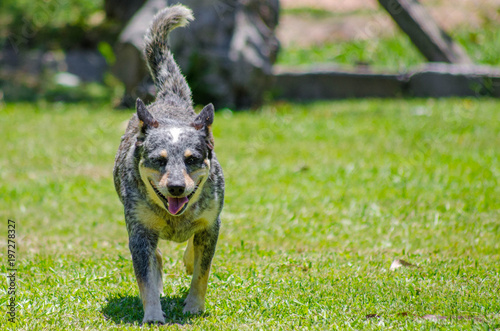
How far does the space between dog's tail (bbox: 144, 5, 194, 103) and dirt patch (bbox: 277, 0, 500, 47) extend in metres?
9.18

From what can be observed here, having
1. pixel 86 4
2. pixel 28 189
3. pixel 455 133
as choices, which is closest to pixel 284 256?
pixel 28 189

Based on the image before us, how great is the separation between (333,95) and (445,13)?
436 cm

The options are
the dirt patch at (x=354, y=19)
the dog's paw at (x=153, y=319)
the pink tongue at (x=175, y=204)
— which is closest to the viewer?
the pink tongue at (x=175, y=204)

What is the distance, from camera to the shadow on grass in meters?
4.06

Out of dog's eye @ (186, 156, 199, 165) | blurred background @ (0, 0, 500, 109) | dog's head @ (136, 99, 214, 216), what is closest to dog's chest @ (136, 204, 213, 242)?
dog's head @ (136, 99, 214, 216)

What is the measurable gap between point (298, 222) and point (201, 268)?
6.95 ft

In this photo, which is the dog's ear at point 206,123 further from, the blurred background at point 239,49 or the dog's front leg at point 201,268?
the blurred background at point 239,49

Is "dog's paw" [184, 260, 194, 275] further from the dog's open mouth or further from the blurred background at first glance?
the blurred background

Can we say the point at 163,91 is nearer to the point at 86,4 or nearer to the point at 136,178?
the point at 136,178

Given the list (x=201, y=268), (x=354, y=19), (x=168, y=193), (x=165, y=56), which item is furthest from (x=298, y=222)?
(x=354, y=19)

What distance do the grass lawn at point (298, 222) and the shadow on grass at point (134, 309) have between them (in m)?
0.02

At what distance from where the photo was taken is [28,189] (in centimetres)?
729

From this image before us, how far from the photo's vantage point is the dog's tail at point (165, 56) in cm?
507

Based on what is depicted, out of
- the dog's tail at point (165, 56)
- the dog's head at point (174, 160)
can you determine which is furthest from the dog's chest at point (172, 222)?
the dog's tail at point (165, 56)
